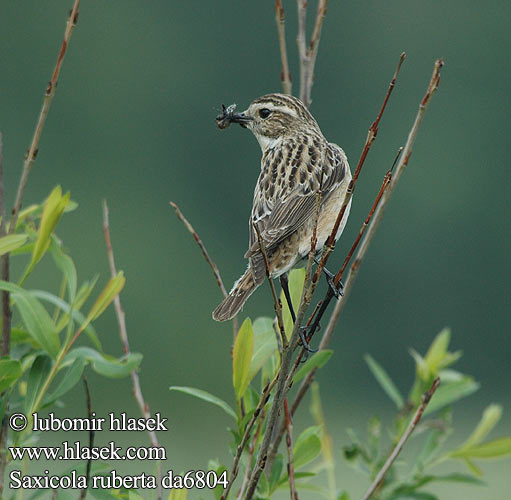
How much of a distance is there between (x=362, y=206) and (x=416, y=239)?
621cm

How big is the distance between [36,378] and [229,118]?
1348 mm

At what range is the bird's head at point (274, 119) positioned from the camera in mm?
3492

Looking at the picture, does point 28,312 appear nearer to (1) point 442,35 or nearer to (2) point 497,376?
(2) point 497,376

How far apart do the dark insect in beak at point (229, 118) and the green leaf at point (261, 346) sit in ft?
2.59

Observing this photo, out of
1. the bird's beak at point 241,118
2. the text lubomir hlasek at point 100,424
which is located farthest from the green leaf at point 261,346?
the bird's beak at point 241,118

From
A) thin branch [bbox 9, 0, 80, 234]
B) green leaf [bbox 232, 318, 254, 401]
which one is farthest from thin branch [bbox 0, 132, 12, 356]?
green leaf [bbox 232, 318, 254, 401]

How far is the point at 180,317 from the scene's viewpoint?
87.2ft

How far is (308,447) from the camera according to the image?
2264 mm

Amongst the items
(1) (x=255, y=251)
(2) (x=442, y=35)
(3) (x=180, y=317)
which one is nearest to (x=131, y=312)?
(3) (x=180, y=317)

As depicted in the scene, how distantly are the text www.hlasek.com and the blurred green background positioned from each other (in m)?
20.3

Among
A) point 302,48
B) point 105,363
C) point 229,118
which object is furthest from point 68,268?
point 229,118

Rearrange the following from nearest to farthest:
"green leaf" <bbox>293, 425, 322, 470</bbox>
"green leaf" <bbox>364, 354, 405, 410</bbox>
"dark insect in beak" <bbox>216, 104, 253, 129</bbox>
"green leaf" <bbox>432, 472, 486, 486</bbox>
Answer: "green leaf" <bbox>293, 425, 322, 470</bbox> < "green leaf" <bbox>432, 472, 486, 486</bbox> < "green leaf" <bbox>364, 354, 405, 410</bbox> < "dark insect in beak" <bbox>216, 104, 253, 129</bbox>

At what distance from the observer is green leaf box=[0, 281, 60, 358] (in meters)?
2.19

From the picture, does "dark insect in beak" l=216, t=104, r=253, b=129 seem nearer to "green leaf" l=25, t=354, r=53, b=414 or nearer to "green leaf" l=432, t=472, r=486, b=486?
"green leaf" l=25, t=354, r=53, b=414
